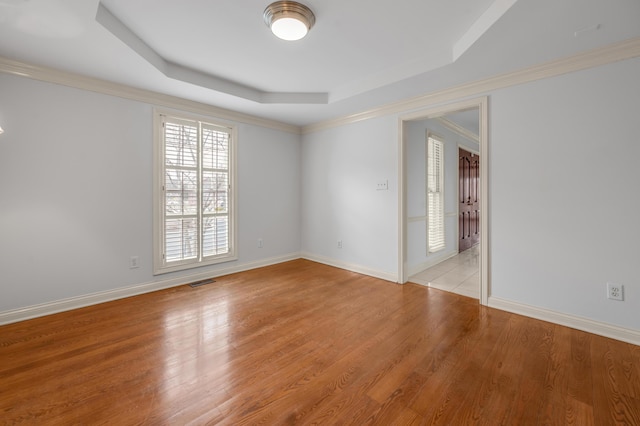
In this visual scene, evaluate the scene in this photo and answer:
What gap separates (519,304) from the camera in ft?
9.21

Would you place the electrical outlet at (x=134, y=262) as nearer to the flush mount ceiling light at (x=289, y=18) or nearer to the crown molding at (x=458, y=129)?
the flush mount ceiling light at (x=289, y=18)

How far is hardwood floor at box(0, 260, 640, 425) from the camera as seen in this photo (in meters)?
1.53

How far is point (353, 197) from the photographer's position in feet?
14.5

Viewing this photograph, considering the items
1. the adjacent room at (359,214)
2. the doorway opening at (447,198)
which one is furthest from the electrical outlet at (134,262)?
the doorway opening at (447,198)

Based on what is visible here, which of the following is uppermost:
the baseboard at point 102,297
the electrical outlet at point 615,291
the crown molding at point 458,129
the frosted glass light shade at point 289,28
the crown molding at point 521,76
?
the crown molding at point 458,129

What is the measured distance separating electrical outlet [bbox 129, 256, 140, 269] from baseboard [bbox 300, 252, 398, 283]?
275cm

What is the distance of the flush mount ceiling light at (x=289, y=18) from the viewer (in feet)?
6.67

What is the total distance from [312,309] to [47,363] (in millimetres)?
2156

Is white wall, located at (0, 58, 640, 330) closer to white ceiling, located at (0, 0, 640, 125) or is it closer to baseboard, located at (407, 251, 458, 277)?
white ceiling, located at (0, 0, 640, 125)

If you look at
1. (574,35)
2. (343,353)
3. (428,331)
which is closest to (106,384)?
(343,353)

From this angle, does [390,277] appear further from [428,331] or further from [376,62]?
[376,62]

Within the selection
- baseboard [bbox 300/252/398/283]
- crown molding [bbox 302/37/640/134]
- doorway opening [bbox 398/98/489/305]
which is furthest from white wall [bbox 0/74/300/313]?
doorway opening [bbox 398/98/489/305]

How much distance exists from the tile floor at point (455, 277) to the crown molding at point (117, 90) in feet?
12.0

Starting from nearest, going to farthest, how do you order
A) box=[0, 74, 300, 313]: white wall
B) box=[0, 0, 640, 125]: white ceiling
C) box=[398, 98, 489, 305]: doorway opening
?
box=[0, 0, 640, 125]: white ceiling, box=[0, 74, 300, 313]: white wall, box=[398, 98, 489, 305]: doorway opening
